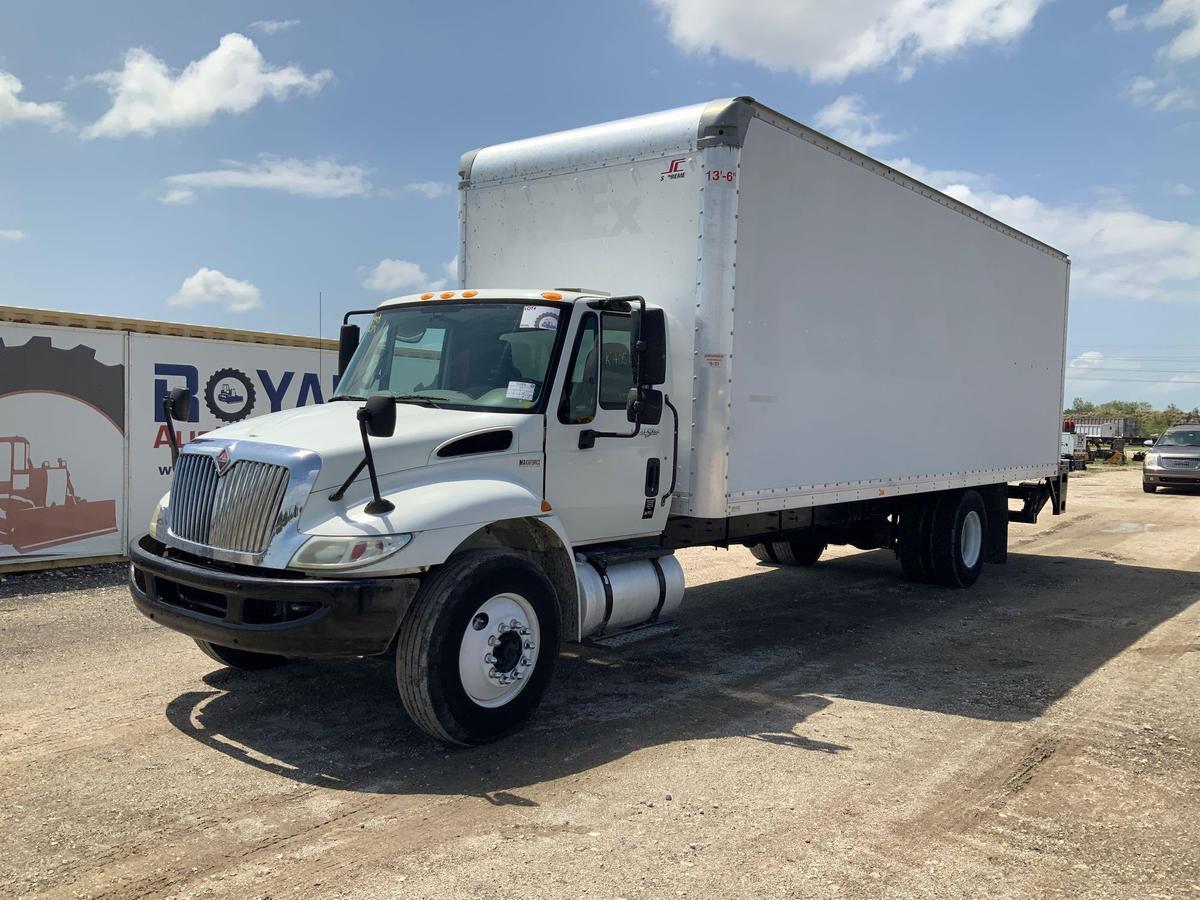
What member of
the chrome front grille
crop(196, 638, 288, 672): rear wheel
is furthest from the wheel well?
crop(196, 638, 288, 672): rear wheel

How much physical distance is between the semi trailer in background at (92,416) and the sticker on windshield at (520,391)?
7058 millimetres

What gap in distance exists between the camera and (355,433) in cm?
521

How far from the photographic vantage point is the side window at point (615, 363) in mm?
6113

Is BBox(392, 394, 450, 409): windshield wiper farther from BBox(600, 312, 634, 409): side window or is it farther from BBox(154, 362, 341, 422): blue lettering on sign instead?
BBox(154, 362, 341, 422): blue lettering on sign

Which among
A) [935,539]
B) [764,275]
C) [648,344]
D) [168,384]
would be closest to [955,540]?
[935,539]

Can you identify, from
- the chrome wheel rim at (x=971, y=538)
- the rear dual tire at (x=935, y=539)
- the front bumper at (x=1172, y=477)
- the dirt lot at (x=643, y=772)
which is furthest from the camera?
the front bumper at (x=1172, y=477)

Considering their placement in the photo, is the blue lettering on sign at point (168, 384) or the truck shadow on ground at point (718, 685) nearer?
the truck shadow on ground at point (718, 685)

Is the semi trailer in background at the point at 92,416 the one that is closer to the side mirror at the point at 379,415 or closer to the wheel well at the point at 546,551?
the wheel well at the point at 546,551

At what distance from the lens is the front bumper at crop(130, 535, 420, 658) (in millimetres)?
4684

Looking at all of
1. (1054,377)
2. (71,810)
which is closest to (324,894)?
(71,810)

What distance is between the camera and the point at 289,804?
14.5 ft

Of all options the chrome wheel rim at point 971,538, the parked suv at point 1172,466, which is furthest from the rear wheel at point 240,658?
the parked suv at point 1172,466

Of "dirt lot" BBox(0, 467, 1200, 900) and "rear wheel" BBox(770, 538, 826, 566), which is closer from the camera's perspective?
"dirt lot" BBox(0, 467, 1200, 900)

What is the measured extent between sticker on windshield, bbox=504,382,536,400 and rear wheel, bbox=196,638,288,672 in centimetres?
230
